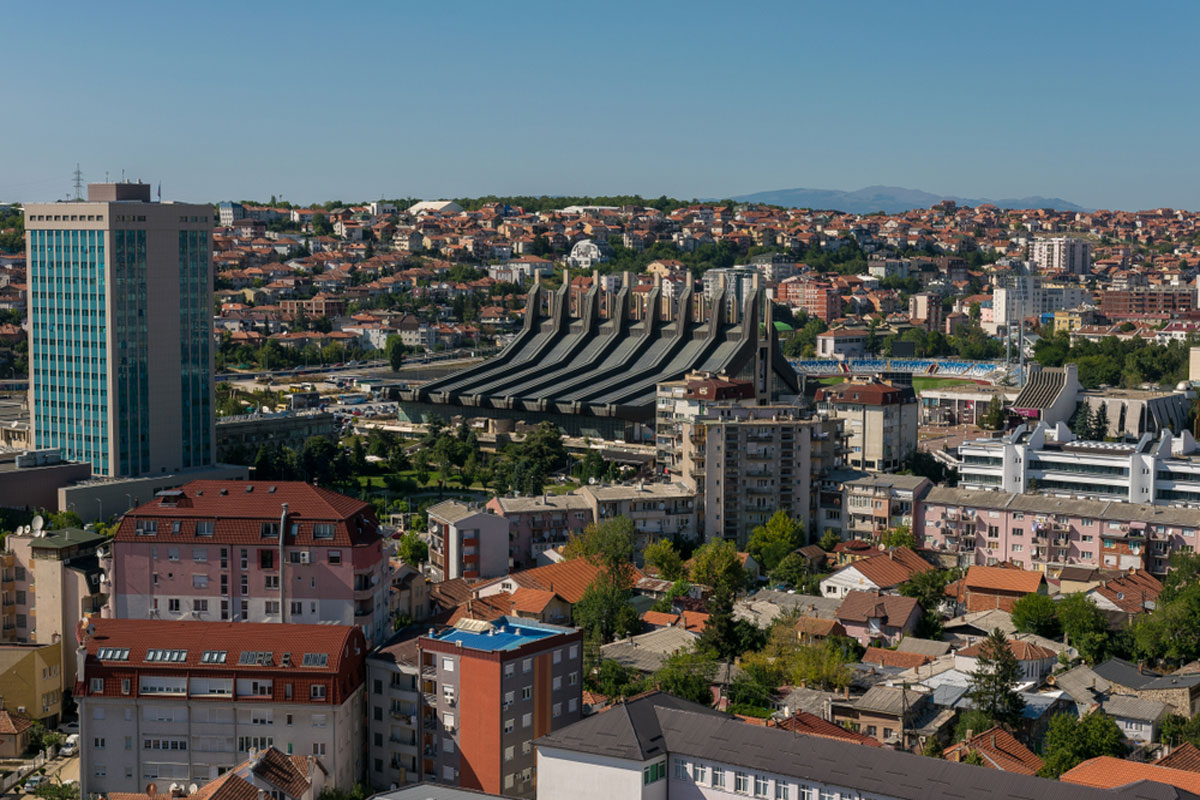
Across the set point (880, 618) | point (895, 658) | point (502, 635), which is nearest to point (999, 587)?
point (880, 618)

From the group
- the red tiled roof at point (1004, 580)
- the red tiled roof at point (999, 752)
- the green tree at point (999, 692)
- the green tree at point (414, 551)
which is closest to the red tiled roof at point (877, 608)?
the red tiled roof at point (1004, 580)

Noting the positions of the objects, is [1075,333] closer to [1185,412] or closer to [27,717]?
[1185,412]

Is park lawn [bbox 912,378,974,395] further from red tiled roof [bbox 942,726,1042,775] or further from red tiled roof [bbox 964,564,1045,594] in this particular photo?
red tiled roof [bbox 942,726,1042,775]

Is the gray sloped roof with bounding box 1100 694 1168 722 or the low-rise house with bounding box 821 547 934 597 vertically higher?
the low-rise house with bounding box 821 547 934 597

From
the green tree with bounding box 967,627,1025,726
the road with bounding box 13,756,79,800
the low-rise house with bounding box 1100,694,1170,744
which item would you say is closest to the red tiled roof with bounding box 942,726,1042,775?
the green tree with bounding box 967,627,1025,726

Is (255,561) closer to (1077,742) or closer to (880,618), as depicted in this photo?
(880,618)
